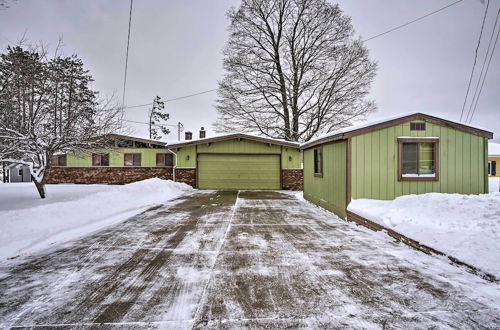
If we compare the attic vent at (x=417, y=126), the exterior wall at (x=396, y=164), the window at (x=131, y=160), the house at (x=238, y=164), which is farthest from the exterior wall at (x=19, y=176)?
the attic vent at (x=417, y=126)

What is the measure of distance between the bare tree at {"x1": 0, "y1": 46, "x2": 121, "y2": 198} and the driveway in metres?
5.19

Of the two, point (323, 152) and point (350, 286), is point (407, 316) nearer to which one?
point (350, 286)

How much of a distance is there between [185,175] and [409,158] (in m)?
11.4

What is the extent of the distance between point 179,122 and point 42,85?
92.3 ft

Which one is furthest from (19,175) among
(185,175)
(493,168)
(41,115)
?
(493,168)

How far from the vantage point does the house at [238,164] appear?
1460 cm

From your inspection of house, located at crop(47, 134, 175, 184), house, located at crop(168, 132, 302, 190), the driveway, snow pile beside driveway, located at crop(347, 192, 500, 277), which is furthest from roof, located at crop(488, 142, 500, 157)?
house, located at crop(47, 134, 175, 184)

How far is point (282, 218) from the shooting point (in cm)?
650

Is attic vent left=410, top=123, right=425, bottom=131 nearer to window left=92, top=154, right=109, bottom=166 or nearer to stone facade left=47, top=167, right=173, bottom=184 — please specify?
stone facade left=47, top=167, right=173, bottom=184

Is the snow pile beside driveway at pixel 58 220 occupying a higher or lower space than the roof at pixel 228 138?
lower

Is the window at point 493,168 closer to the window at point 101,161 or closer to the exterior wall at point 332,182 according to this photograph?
the exterior wall at point 332,182

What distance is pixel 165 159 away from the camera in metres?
16.9

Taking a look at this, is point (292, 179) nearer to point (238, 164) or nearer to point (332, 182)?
point (238, 164)

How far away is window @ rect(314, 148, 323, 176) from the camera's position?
8375 mm
